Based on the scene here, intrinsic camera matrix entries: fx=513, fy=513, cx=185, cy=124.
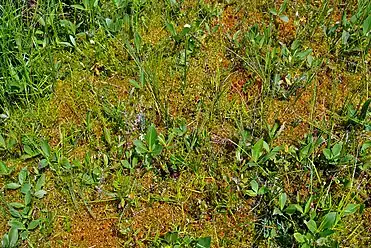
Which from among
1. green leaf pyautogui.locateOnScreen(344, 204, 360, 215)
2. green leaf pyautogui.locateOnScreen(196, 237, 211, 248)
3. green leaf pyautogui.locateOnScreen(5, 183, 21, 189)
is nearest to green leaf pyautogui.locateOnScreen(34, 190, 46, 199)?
green leaf pyautogui.locateOnScreen(5, 183, 21, 189)

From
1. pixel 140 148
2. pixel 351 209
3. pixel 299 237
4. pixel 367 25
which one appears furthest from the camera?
pixel 367 25

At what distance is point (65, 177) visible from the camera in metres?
2.76

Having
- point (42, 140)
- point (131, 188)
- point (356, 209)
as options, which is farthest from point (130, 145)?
point (356, 209)

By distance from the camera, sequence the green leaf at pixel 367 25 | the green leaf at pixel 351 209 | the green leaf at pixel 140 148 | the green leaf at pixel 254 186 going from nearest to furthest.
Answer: the green leaf at pixel 351 209, the green leaf at pixel 254 186, the green leaf at pixel 140 148, the green leaf at pixel 367 25

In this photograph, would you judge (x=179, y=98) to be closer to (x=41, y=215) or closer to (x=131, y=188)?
(x=131, y=188)

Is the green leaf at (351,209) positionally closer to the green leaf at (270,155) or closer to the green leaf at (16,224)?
the green leaf at (270,155)

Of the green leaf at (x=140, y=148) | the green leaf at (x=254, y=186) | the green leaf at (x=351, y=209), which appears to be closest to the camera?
the green leaf at (x=351, y=209)

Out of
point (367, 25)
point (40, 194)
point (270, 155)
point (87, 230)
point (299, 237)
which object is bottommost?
point (87, 230)

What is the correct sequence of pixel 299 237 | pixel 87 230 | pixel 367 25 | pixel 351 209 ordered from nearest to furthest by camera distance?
pixel 299 237 < pixel 351 209 < pixel 87 230 < pixel 367 25

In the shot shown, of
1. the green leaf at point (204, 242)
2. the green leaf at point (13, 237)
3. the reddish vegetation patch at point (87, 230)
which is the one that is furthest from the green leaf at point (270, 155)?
the green leaf at point (13, 237)

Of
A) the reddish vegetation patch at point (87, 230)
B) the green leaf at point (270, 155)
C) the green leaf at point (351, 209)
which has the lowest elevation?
the reddish vegetation patch at point (87, 230)

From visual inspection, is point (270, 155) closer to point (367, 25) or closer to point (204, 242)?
point (204, 242)

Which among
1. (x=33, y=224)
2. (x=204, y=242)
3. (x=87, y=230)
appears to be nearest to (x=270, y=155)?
(x=204, y=242)

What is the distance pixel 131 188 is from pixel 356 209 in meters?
1.14
